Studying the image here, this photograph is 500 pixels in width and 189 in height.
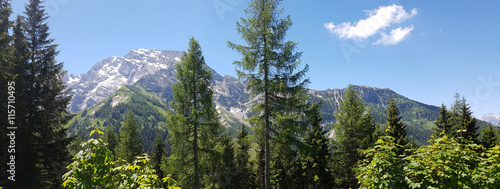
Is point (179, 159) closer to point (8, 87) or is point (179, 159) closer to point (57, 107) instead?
point (57, 107)

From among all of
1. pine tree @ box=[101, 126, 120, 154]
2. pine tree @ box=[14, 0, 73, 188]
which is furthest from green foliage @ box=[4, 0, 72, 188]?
pine tree @ box=[101, 126, 120, 154]

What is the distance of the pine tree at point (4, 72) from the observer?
40.0ft

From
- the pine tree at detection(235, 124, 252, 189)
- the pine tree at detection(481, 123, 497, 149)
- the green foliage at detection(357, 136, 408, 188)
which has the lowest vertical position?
the pine tree at detection(235, 124, 252, 189)

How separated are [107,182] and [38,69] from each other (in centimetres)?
1760

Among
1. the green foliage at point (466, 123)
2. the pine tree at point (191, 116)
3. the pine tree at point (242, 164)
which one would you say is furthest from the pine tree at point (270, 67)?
the green foliage at point (466, 123)

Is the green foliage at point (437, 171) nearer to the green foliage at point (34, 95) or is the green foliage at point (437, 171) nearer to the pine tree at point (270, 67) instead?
the pine tree at point (270, 67)

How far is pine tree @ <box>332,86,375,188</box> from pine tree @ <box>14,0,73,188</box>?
24312 millimetres

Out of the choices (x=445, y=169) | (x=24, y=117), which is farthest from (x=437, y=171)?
(x=24, y=117)

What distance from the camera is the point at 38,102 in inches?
590

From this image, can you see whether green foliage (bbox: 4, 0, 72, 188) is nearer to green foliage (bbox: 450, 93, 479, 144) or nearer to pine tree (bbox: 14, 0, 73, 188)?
pine tree (bbox: 14, 0, 73, 188)

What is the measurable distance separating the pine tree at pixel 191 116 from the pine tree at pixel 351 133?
13665 millimetres

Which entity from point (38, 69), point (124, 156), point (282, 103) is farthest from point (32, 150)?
point (124, 156)

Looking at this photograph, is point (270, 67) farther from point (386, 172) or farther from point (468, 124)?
point (468, 124)

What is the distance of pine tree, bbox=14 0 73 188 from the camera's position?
13.5 metres
